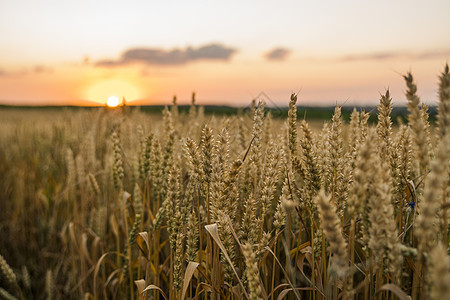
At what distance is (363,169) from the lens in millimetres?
945

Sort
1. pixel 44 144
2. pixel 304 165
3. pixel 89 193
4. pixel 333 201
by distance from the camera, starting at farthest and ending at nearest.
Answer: pixel 44 144 → pixel 89 193 → pixel 304 165 → pixel 333 201

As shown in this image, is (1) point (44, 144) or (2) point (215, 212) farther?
(1) point (44, 144)

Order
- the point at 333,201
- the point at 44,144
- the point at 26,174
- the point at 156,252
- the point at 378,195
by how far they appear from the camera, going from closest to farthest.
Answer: the point at 378,195, the point at 333,201, the point at 156,252, the point at 26,174, the point at 44,144

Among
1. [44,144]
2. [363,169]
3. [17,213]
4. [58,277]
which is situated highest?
[363,169]

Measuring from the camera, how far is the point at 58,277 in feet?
13.1

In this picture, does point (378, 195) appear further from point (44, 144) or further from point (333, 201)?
point (44, 144)

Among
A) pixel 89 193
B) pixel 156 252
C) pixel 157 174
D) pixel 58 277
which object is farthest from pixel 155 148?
pixel 58 277

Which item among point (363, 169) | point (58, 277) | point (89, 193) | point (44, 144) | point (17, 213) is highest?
point (363, 169)

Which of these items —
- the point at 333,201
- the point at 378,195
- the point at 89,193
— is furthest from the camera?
the point at 89,193

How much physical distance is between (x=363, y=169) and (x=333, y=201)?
15.1 inches

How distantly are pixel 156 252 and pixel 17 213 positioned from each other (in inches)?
140

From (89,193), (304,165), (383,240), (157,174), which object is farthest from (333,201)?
(89,193)

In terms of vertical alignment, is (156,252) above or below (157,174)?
below

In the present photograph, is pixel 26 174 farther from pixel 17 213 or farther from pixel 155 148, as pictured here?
pixel 155 148
